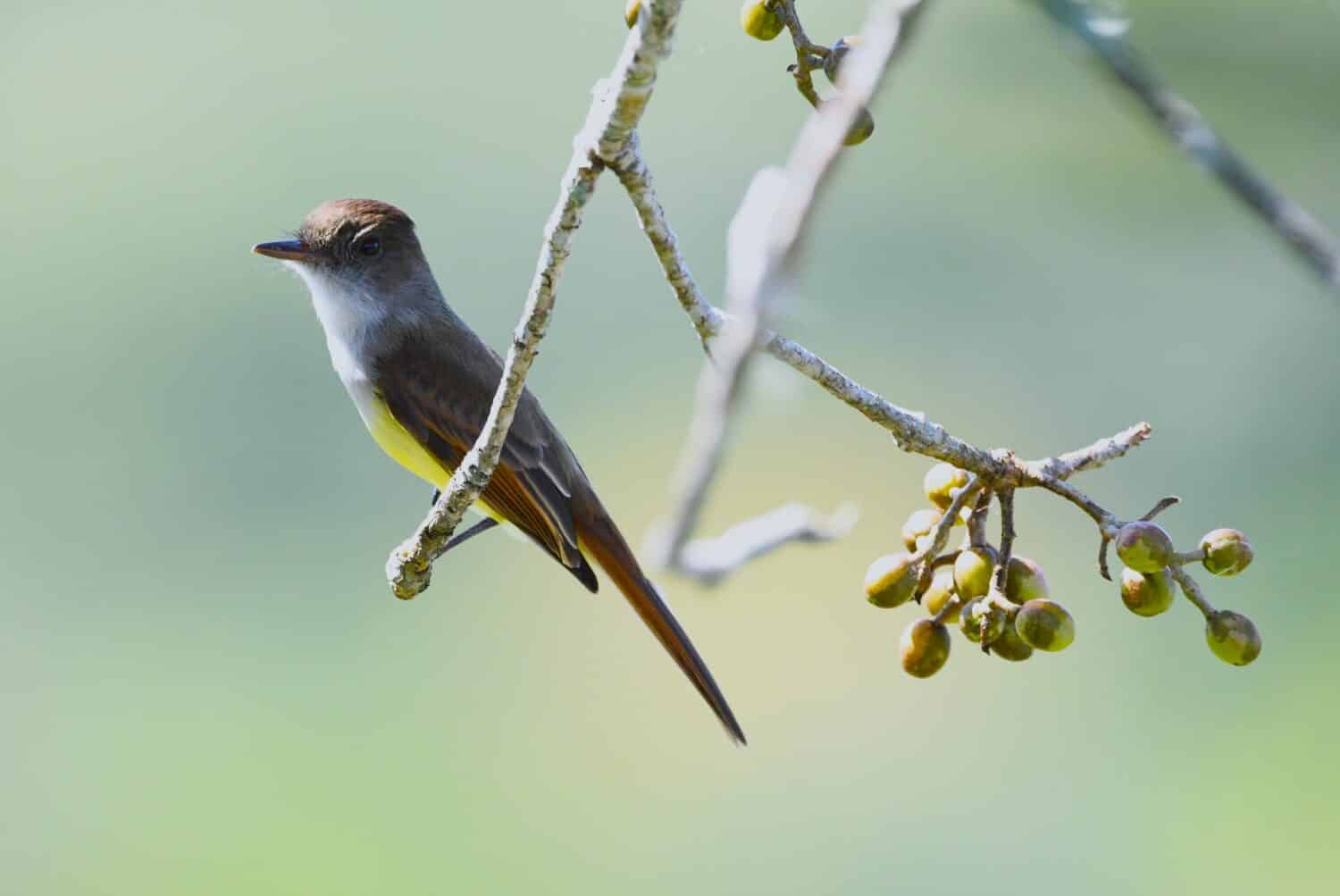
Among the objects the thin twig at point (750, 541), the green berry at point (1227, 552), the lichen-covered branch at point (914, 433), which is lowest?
the thin twig at point (750, 541)

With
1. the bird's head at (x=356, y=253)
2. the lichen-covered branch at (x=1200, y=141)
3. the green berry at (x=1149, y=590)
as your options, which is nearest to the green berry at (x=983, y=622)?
the green berry at (x=1149, y=590)

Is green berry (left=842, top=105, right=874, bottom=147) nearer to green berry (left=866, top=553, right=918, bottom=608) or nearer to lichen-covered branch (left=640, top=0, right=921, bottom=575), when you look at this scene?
lichen-covered branch (left=640, top=0, right=921, bottom=575)

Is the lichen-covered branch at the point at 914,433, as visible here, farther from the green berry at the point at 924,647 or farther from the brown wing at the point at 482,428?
the brown wing at the point at 482,428

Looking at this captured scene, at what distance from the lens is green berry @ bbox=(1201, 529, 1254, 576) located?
6.20 ft

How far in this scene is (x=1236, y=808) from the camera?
11.6 meters

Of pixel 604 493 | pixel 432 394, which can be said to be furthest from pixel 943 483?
pixel 604 493

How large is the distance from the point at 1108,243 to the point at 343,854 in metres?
9.28

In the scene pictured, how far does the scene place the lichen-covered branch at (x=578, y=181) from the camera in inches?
51.9

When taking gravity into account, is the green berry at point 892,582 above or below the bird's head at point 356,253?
below

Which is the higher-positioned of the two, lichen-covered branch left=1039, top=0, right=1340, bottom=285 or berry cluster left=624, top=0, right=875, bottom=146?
berry cluster left=624, top=0, right=875, bottom=146

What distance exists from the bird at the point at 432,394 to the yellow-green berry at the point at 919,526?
1320 mm

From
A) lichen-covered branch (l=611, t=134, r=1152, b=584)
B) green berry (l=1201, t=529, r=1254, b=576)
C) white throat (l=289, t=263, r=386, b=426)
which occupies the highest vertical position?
white throat (l=289, t=263, r=386, b=426)

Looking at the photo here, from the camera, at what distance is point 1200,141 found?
0.88 m

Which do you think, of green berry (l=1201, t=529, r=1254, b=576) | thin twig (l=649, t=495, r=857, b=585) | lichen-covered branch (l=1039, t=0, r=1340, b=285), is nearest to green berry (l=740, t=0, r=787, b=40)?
thin twig (l=649, t=495, r=857, b=585)
